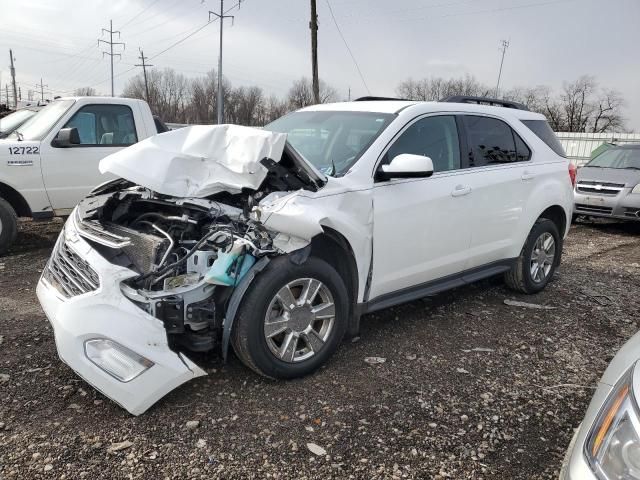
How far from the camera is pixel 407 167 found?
347 centimetres

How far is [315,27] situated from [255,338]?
22.1m

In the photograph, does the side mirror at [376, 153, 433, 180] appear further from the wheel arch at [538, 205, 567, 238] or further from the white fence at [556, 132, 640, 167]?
the white fence at [556, 132, 640, 167]

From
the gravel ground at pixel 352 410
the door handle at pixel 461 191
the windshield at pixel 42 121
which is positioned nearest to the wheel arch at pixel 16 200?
the windshield at pixel 42 121

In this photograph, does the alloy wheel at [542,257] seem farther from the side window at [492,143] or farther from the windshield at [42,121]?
the windshield at [42,121]

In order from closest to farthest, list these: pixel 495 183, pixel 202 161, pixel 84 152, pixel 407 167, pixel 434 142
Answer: pixel 202 161, pixel 407 167, pixel 434 142, pixel 495 183, pixel 84 152

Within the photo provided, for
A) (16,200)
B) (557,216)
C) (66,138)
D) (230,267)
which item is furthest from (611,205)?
(16,200)

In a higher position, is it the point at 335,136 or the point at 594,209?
the point at 335,136

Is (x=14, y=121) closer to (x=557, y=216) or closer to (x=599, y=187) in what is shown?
(x=557, y=216)

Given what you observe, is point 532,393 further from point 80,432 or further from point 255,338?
Answer: point 80,432

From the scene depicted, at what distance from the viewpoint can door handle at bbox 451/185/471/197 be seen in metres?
4.08

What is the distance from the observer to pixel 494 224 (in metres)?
4.52

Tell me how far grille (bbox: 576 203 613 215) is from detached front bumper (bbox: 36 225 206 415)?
8865mm

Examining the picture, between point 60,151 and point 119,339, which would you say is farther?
point 60,151

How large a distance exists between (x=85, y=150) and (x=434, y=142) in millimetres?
4580
